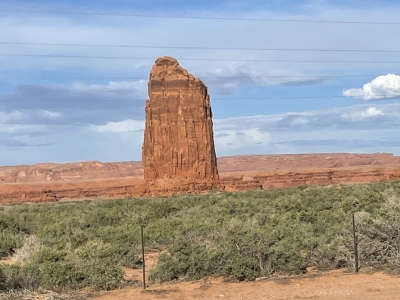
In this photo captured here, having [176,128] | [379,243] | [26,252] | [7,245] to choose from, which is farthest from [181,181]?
[379,243]

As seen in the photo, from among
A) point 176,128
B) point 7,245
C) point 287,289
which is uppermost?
point 176,128

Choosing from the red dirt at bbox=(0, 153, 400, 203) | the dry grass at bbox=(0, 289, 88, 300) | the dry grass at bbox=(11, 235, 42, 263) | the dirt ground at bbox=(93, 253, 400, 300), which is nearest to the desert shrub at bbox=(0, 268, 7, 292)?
the dry grass at bbox=(0, 289, 88, 300)

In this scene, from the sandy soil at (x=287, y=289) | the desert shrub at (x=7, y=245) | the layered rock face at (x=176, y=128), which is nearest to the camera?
the sandy soil at (x=287, y=289)

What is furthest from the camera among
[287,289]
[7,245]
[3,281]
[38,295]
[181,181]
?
[181,181]

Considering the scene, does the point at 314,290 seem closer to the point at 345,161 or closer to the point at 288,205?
the point at 288,205

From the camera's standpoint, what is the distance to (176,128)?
229ft

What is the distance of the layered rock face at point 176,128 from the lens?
6925 centimetres

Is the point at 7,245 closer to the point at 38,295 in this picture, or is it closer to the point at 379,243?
the point at 38,295

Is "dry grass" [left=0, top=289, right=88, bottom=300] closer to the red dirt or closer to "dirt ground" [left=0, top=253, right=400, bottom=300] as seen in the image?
"dirt ground" [left=0, top=253, right=400, bottom=300]

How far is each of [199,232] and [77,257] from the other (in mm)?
5186

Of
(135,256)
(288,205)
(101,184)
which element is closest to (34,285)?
(135,256)

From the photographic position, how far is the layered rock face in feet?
227

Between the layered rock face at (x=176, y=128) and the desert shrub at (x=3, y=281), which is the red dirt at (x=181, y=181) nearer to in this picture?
the layered rock face at (x=176, y=128)

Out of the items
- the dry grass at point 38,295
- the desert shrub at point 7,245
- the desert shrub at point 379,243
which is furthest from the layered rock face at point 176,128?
the dry grass at point 38,295
